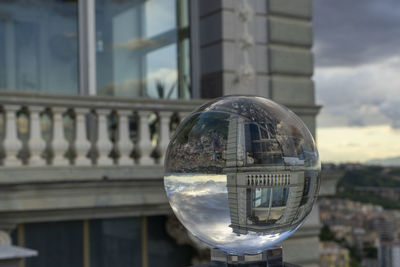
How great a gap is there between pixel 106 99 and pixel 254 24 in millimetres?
1987

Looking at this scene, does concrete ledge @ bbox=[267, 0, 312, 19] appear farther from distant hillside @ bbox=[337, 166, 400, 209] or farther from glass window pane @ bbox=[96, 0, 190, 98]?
distant hillside @ bbox=[337, 166, 400, 209]

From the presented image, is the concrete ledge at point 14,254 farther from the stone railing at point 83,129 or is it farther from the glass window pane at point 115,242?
the glass window pane at point 115,242

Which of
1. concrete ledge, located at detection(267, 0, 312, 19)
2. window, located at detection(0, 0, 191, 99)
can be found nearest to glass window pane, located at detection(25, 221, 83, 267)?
window, located at detection(0, 0, 191, 99)

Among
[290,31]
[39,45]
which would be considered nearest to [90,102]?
[39,45]

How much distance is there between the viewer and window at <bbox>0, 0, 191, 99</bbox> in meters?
5.43

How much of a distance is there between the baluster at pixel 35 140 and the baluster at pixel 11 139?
98 millimetres

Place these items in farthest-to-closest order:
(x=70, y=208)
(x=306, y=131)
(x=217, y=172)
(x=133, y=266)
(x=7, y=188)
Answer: (x=133, y=266), (x=70, y=208), (x=7, y=188), (x=306, y=131), (x=217, y=172)

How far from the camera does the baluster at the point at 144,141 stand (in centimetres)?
516

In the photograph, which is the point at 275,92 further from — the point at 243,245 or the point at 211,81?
the point at 243,245

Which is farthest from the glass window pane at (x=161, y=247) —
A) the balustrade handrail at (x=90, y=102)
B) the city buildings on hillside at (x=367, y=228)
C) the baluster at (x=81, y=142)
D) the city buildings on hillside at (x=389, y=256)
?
the city buildings on hillside at (x=367, y=228)

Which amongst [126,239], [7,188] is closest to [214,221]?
[7,188]

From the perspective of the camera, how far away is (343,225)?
11375mm

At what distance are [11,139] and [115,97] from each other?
92 cm

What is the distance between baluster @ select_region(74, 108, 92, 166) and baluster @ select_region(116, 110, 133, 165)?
0.94 ft
